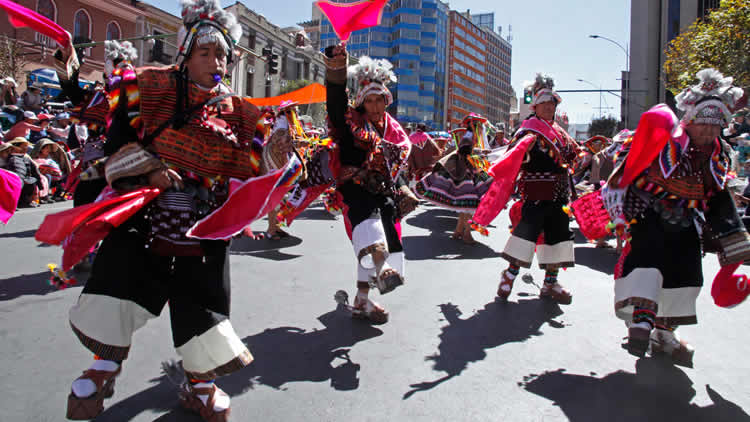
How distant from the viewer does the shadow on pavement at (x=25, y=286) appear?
187 inches

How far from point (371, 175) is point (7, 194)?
8.22 ft

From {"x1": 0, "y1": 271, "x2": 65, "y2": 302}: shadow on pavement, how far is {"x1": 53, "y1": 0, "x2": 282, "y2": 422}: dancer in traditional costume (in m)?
2.98

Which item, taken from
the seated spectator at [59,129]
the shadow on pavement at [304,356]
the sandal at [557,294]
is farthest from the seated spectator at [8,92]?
the sandal at [557,294]

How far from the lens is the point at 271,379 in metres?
3.19

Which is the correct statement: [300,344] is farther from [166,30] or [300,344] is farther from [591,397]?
[166,30]

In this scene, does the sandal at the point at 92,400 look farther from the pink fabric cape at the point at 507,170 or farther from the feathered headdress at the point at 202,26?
the pink fabric cape at the point at 507,170

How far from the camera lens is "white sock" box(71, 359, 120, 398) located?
2213mm

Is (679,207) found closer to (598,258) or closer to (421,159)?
(421,159)

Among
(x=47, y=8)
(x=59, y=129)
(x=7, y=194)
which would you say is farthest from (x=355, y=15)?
(x=47, y=8)

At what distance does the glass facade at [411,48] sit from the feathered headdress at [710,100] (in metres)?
95.1

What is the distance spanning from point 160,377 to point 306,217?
27.9ft

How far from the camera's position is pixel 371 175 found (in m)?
4.18

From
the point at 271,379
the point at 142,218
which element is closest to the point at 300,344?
the point at 271,379

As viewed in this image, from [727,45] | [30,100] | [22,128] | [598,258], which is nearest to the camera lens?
[598,258]
